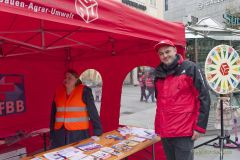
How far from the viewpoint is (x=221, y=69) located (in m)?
5.33

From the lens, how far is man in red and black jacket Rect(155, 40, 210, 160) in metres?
3.30

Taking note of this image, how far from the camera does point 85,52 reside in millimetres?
6078

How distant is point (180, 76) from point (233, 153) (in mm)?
3488

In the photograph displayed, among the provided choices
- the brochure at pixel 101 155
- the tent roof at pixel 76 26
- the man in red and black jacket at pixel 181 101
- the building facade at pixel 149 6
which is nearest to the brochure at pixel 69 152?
the brochure at pixel 101 155

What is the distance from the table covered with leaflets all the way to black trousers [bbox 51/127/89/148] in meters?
0.10

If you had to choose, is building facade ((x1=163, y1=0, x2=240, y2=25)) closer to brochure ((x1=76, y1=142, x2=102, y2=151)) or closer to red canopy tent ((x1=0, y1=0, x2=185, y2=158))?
red canopy tent ((x1=0, y1=0, x2=185, y2=158))

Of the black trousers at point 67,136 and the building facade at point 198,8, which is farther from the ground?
the building facade at point 198,8

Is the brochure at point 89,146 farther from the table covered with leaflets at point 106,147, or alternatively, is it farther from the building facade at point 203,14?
the building facade at point 203,14

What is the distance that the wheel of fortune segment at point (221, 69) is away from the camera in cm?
526

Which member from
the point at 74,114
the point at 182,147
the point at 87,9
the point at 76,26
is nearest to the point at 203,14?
the point at 74,114

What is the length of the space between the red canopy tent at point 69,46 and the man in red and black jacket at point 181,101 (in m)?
0.54

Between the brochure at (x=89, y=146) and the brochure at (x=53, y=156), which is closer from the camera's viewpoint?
the brochure at (x=53, y=156)

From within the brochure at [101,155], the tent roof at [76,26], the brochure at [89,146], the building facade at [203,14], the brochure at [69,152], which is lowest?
the brochure at [101,155]

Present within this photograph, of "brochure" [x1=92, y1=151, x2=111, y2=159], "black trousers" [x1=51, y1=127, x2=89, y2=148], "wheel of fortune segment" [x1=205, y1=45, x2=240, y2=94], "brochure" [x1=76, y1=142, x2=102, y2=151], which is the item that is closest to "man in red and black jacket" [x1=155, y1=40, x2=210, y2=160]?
"brochure" [x1=92, y1=151, x2=111, y2=159]
